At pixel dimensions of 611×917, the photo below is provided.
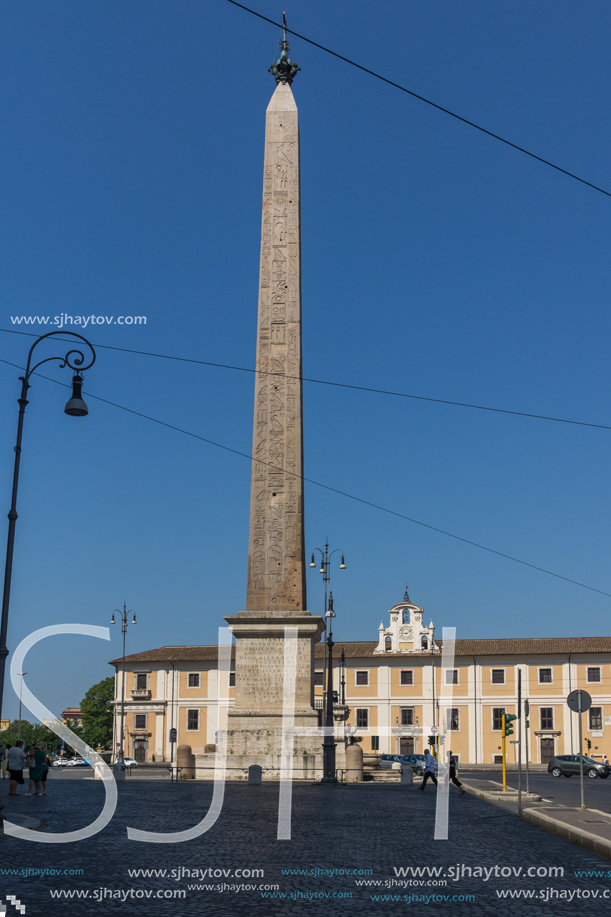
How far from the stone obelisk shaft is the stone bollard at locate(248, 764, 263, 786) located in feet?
11.4

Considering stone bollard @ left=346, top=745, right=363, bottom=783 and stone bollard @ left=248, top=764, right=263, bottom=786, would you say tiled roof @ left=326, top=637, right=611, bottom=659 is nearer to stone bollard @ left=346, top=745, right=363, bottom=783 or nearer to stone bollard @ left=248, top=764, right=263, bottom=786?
stone bollard @ left=346, top=745, right=363, bottom=783

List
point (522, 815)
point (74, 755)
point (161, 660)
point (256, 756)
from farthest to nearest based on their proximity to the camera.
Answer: point (74, 755)
point (161, 660)
point (256, 756)
point (522, 815)

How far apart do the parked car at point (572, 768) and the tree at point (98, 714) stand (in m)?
40.0

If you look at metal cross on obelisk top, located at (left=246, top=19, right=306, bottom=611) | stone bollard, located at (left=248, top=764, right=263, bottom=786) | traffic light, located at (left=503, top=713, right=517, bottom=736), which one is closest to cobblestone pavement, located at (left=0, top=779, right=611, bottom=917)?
stone bollard, located at (left=248, top=764, right=263, bottom=786)

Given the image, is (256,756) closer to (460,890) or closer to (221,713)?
(460,890)

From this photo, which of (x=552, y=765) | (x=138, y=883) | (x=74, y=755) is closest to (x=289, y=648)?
(x=138, y=883)

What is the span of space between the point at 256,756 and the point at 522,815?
8.72m

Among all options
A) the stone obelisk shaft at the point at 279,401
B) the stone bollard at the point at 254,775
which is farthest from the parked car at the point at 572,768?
the stone obelisk shaft at the point at 279,401

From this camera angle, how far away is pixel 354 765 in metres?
26.5

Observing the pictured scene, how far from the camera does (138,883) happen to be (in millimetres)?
7746

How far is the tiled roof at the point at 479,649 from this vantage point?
61.9 m

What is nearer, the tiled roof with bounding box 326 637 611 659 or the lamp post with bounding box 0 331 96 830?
the lamp post with bounding box 0 331 96 830

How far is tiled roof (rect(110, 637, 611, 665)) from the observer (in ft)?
203

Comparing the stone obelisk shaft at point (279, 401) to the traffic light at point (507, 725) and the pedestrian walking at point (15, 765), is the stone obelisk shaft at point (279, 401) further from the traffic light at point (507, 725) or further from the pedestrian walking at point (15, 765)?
the pedestrian walking at point (15, 765)
